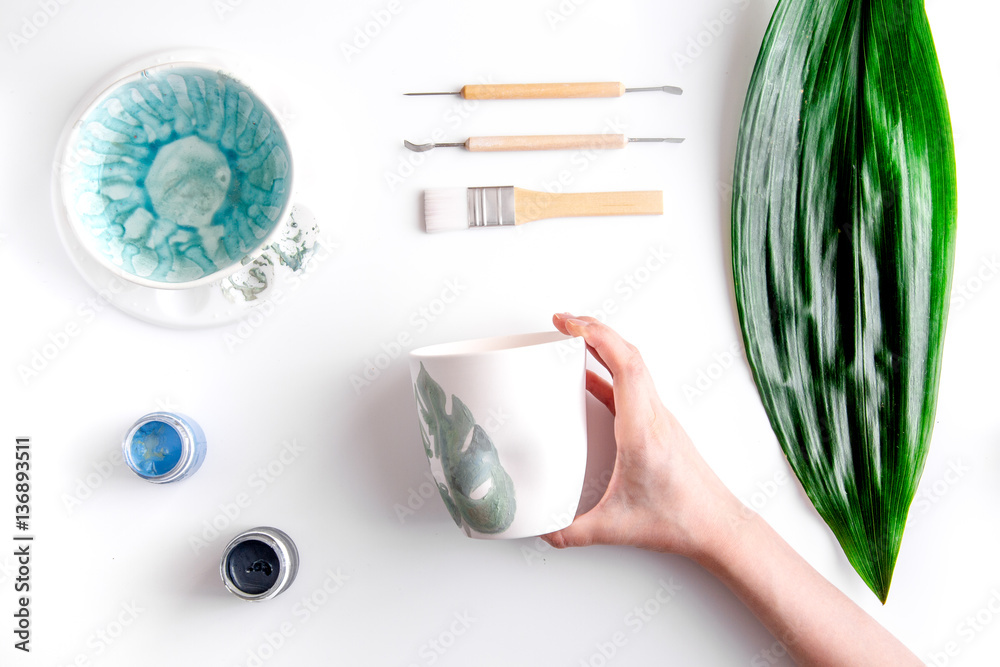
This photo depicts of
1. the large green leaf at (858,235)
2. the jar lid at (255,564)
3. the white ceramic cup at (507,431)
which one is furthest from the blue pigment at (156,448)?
the large green leaf at (858,235)

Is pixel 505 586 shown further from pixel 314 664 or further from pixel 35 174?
pixel 35 174

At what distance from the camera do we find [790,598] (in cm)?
62

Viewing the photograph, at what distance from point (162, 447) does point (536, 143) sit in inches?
21.6

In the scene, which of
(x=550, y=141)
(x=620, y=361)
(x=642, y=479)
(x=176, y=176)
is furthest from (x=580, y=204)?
(x=176, y=176)

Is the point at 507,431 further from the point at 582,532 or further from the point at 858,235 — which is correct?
the point at 858,235

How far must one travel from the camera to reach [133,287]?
65cm

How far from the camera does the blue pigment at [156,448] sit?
2.07 feet

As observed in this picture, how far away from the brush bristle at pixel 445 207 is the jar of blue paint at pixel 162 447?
0.36 metres

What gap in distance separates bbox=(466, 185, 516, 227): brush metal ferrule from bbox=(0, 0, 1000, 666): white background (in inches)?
0.7

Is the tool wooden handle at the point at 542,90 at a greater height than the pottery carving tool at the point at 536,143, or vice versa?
the tool wooden handle at the point at 542,90

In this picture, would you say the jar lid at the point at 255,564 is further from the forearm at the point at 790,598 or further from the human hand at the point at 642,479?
the forearm at the point at 790,598

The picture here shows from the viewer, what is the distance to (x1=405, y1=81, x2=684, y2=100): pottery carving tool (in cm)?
66

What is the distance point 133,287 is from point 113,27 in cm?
30

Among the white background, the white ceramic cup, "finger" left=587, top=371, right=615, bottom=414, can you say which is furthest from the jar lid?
"finger" left=587, top=371, right=615, bottom=414
